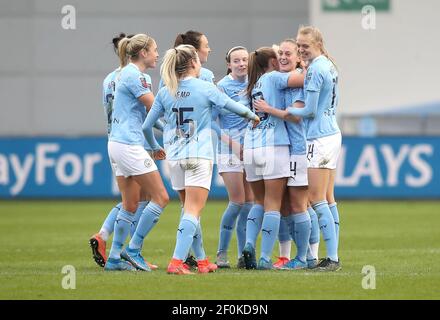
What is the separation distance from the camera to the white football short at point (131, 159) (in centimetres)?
1095

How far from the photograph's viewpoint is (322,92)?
10.8 m

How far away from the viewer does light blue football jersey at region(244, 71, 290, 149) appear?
36.2ft

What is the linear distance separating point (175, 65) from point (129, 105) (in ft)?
2.72

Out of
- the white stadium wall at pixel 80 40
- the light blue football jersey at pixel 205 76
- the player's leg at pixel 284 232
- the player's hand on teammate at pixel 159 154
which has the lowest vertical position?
the player's leg at pixel 284 232

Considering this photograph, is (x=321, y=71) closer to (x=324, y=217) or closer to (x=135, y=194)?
(x=324, y=217)

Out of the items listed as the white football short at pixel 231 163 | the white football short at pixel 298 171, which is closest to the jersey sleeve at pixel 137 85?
the white football short at pixel 231 163

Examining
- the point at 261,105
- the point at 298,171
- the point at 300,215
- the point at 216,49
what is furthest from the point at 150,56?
the point at 216,49

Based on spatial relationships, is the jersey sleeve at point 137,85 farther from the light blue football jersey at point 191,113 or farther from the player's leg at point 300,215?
the player's leg at point 300,215

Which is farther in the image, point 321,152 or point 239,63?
point 239,63

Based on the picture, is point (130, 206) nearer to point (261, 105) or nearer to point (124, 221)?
point (124, 221)

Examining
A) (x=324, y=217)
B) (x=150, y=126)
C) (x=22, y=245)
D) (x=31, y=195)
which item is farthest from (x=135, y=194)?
(x=31, y=195)

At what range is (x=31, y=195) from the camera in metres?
23.5

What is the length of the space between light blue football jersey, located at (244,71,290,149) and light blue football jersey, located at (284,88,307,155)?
0.07m

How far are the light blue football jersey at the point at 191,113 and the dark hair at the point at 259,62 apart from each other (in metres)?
0.87
